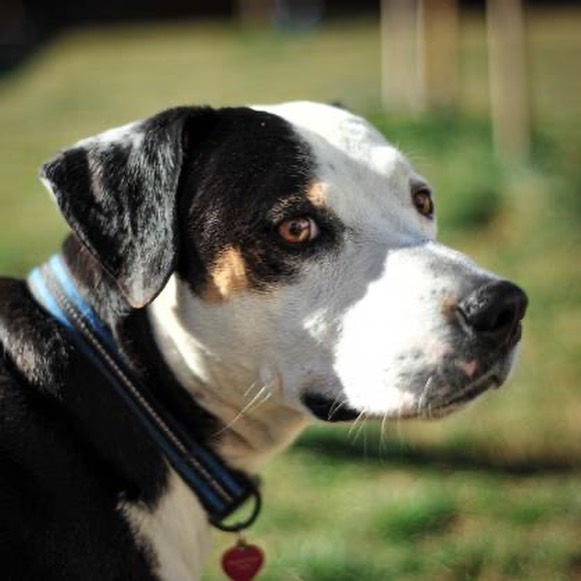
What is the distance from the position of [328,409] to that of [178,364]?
368mm

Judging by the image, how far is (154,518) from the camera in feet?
7.88

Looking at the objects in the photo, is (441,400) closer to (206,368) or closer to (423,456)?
(206,368)

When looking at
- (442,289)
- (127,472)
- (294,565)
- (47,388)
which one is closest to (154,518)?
(127,472)

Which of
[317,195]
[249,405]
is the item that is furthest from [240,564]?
[317,195]

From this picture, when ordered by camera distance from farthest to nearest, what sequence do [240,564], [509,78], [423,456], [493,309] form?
[509,78] → [423,456] → [240,564] → [493,309]

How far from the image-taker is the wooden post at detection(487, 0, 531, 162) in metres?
7.21

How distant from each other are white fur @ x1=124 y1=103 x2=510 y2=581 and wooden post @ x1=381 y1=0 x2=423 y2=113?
5863 millimetres

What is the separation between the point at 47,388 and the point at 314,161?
800 mm

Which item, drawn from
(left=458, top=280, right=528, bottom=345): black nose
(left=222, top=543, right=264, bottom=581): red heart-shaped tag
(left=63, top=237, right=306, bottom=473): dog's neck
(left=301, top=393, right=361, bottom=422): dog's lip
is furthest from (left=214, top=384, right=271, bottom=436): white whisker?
(left=458, top=280, right=528, bottom=345): black nose

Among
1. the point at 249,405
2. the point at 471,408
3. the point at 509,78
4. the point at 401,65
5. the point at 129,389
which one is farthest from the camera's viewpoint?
the point at 401,65

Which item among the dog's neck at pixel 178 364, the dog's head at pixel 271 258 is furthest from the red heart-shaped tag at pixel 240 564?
the dog's head at pixel 271 258

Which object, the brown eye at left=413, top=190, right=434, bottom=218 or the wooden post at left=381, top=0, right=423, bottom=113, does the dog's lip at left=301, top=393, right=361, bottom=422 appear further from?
the wooden post at left=381, top=0, right=423, bottom=113

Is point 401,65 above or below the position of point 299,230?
below

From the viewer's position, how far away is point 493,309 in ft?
7.30
